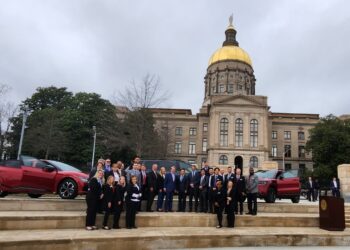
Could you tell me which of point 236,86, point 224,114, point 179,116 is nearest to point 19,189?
point 224,114

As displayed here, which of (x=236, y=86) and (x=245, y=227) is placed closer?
(x=245, y=227)

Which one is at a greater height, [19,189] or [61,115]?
[61,115]

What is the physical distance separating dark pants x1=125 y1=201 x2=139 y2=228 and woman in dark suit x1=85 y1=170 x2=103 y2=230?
34.7 inches

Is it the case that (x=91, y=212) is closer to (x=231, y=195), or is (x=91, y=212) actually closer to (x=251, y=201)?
(x=231, y=195)

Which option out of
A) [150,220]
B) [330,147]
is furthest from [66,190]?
[330,147]

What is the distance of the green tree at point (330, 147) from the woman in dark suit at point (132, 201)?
45.9 m

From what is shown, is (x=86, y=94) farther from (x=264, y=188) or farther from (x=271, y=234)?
(x=271, y=234)

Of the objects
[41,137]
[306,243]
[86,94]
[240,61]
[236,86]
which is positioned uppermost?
[240,61]

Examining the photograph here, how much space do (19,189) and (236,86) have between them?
7091 centimetres

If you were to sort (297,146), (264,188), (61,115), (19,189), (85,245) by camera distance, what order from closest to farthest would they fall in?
(85,245), (19,189), (264,188), (61,115), (297,146)

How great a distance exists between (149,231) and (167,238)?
2.64ft

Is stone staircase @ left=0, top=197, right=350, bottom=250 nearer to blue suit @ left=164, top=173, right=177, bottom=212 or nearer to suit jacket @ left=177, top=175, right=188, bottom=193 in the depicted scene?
blue suit @ left=164, top=173, right=177, bottom=212

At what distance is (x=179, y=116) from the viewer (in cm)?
7688

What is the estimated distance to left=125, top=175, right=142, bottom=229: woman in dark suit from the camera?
9547mm
